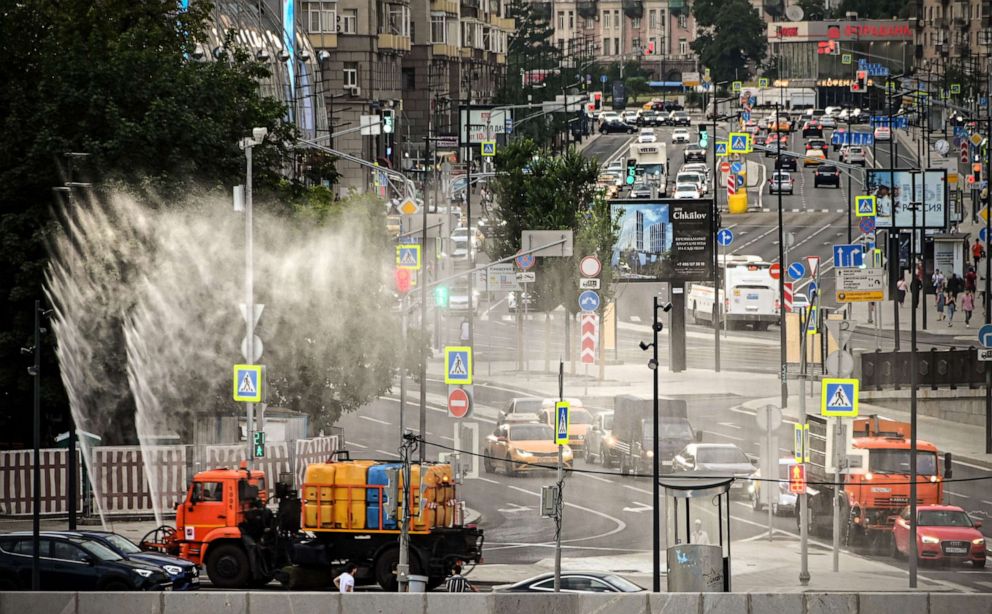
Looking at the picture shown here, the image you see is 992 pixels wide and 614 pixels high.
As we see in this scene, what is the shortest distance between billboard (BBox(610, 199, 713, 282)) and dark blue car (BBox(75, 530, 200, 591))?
32.9 meters

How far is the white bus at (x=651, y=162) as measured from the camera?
12294 centimetres

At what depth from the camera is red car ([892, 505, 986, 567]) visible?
126 feet

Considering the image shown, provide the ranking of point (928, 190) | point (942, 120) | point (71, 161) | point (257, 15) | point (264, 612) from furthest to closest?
1. point (942, 120)
2. point (257, 15)
3. point (928, 190)
4. point (71, 161)
5. point (264, 612)

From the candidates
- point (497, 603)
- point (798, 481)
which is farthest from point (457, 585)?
point (798, 481)

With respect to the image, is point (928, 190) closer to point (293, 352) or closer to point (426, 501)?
point (293, 352)

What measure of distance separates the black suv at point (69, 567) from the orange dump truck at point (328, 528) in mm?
2501

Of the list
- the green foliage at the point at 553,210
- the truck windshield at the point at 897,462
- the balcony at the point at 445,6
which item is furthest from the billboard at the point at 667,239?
the balcony at the point at 445,6

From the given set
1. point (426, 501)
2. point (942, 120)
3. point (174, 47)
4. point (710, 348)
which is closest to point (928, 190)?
point (710, 348)

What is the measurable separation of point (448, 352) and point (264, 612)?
21.4 metres

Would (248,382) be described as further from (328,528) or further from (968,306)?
(968,306)

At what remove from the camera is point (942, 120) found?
570 feet

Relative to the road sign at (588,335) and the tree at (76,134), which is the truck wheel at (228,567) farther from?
the road sign at (588,335)

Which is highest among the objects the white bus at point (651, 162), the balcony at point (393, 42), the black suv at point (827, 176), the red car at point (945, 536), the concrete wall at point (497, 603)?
the balcony at point (393, 42)

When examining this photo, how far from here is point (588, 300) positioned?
6112 centimetres
